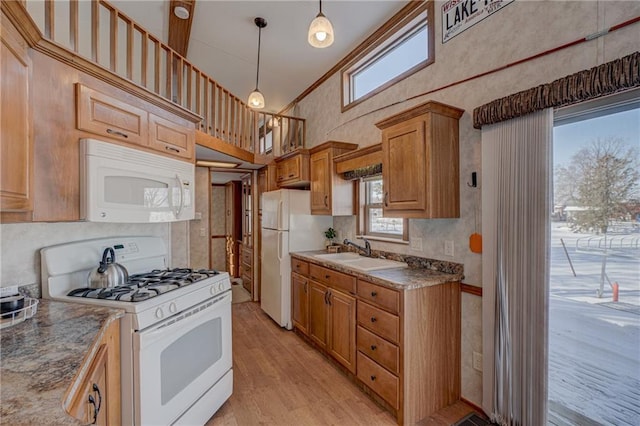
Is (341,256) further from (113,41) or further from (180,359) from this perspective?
(113,41)

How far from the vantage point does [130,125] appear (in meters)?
1.89

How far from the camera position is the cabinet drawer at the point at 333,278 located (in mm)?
2523

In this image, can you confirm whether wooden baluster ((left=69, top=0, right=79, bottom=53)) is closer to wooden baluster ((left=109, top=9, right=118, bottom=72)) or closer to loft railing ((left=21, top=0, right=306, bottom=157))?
loft railing ((left=21, top=0, right=306, bottom=157))

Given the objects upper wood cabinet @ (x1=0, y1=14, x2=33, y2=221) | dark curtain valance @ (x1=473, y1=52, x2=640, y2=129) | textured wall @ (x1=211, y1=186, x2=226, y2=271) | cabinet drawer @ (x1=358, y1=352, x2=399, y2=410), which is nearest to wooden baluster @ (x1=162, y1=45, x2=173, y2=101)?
upper wood cabinet @ (x1=0, y1=14, x2=33, y2=221)

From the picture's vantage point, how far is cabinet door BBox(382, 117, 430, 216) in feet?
7.09

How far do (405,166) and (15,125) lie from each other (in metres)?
2.21

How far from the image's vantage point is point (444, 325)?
2172 millimetres

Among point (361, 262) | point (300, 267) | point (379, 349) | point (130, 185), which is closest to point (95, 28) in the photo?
point (130, 185)

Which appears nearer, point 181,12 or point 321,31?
point 321,31

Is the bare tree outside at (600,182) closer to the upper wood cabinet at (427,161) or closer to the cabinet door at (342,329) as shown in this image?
the upper wood cabinet at (427,161)

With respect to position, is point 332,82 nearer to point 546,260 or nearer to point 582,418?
point 546,260

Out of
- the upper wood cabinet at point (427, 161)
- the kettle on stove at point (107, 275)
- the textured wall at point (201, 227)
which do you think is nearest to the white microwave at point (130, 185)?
the kettle on stove at point (107, 275)

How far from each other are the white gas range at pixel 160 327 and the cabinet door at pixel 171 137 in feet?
2.58

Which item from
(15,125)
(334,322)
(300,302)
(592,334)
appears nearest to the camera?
(15,125)
